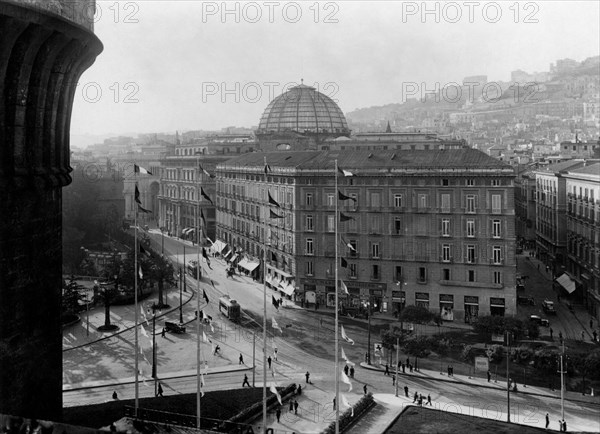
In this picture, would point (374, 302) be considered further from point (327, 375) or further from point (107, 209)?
point (107, 209)

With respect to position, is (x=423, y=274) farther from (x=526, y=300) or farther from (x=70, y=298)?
(x=70, y=298)

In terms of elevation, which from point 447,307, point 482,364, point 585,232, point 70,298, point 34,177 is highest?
point 34,177

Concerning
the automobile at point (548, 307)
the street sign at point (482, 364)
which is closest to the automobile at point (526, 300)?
the automobile at point (548, 307)

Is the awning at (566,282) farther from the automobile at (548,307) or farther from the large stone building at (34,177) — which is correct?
the large stone building at (34,177)

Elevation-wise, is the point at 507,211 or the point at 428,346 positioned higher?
the point at 507,211

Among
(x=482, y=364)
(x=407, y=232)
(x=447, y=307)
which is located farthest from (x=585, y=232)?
(x=482, y=364)

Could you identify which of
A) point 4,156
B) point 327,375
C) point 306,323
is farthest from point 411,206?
point 4,156
